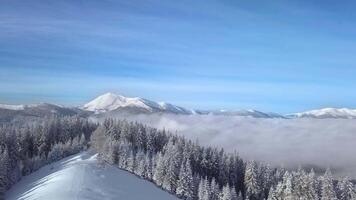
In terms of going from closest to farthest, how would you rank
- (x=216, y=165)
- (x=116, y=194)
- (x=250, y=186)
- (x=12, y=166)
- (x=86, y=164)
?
(x=116, y=194), (x=86, y=164), (x=12, y=166), (x=250, y=186), (x=216, y=165)

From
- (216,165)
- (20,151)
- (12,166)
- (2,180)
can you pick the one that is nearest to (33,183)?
(2,180)

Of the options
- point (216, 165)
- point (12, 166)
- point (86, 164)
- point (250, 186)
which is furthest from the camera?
point (216, 165)

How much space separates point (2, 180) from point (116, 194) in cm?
3392

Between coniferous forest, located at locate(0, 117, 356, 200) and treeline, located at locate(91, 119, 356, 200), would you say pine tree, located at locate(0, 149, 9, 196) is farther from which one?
treeline, located at locate(91, 119, 356, 200)

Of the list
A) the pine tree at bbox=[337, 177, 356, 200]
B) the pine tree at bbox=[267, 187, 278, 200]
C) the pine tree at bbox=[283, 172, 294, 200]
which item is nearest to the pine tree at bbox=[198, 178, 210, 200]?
the pine tree at bbox=[267, 187, 278, 200]

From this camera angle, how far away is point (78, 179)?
145 meters

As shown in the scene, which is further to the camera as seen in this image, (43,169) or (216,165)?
(216,165)

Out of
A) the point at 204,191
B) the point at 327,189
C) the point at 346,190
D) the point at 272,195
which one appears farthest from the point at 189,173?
the point at 346,190

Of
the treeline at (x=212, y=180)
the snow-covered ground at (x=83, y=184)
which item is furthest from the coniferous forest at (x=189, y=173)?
the snow-covered ground at (x=83, y=184)

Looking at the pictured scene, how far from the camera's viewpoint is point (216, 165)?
7726 inches

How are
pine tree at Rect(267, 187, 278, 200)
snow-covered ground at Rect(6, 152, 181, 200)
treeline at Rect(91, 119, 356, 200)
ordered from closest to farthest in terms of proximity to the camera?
snow-covered ground at Rect(6, 152, 181, 200) → treeline at Rect(91, 119, 356, 200) → pine tree at Rect(267, 187, 278, 200)

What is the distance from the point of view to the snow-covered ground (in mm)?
132625

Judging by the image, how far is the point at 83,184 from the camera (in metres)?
141

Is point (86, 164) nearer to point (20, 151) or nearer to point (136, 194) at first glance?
point (136, 194)
